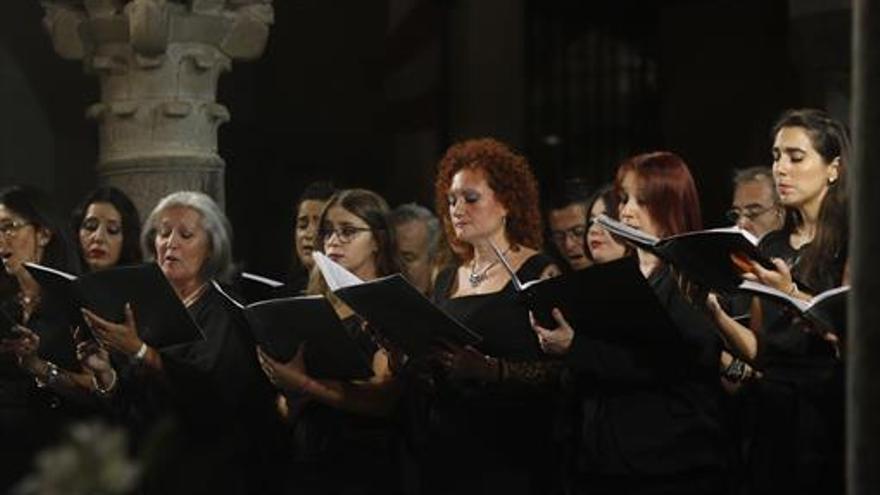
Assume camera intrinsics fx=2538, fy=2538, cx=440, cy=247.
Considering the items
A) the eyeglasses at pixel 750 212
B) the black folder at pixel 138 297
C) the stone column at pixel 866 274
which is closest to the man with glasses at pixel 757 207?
the eyeglasses at pixel 750 212

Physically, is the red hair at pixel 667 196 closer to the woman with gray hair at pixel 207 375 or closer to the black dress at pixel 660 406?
the black dress at pixel 660 406

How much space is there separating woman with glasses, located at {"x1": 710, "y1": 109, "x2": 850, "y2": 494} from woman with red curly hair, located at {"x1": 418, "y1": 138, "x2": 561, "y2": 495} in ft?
2.05

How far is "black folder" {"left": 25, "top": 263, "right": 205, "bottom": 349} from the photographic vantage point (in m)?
6.38

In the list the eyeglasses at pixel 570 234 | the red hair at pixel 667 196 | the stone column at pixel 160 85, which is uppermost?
the stone column at pixel 160 85

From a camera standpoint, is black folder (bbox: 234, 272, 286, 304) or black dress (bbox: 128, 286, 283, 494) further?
black folder (bbox: 234, 272, 286, 304)

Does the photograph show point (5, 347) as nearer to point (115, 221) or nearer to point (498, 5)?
point (115, 221)

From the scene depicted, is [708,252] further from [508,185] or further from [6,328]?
[6,328]

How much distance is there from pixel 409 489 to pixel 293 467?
33 centimetres

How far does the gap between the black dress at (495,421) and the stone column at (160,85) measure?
264 centimetres

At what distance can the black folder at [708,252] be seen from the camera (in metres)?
5.33

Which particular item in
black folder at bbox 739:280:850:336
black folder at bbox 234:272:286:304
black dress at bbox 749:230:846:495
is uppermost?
black folder at bbox 739:280:850:336

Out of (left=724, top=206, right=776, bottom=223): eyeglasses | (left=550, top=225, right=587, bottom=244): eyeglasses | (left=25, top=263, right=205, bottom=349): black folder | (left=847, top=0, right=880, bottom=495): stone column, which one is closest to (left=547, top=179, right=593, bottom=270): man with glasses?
(left=550, top=225, right=587, bottom=244): eyeglasses

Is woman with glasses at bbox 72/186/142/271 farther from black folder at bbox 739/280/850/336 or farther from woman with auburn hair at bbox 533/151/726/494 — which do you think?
black folder at bbox 739/280/850/336

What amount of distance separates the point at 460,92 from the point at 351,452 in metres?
5.52
